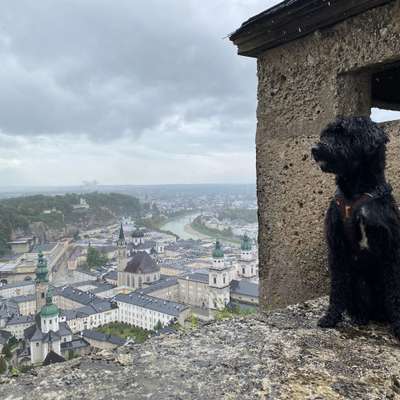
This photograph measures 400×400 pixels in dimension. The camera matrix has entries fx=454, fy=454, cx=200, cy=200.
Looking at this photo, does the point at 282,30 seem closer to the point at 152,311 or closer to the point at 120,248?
the point at 152,311

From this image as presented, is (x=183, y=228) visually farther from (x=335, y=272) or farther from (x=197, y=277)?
(x=335, y=272)

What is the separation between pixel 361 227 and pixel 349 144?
364 millimetres

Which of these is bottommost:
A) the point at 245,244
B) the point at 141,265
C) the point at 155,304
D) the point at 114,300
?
the point at 114,300

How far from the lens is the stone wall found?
2.53 meters

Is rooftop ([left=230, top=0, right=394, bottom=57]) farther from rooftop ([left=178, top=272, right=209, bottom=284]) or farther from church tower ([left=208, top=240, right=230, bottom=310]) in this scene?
rooftop ([left=178, top=272, right=209, bottom=284])

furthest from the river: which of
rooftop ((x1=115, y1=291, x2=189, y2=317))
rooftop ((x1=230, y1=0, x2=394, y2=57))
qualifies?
rooftop ((x1=230, y1=0, x2=394, y2=57))

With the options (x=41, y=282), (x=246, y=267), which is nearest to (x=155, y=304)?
(x=41, y=282)

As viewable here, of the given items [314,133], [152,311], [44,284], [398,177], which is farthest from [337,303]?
[44,284]

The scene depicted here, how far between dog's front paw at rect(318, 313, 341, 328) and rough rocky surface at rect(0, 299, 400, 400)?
0.21 feet

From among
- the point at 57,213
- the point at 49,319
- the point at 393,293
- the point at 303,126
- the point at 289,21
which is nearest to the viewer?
the point at 393,293

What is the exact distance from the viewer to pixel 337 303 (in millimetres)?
2146

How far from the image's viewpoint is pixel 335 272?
7.04 ft

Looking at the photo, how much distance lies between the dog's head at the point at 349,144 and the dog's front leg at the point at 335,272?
10.3 inches

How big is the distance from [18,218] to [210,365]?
256 feet
